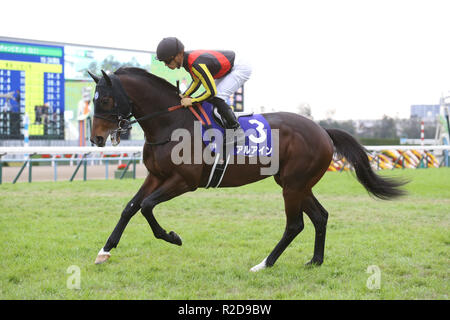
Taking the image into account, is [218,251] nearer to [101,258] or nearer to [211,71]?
[101,258]

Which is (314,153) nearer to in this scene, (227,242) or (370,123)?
(227,242)

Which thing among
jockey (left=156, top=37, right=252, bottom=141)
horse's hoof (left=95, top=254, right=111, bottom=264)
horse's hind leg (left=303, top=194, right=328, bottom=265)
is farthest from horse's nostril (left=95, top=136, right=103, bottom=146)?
horse's hind leg (left=303, top=194, right=328, bottom=265)

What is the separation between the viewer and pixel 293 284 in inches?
142

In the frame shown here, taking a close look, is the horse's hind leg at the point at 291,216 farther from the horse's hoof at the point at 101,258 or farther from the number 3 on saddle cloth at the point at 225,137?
the horse's hoof at the point at 101,258

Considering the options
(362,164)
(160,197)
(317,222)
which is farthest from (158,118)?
(362,164)

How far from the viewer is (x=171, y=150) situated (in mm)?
3857

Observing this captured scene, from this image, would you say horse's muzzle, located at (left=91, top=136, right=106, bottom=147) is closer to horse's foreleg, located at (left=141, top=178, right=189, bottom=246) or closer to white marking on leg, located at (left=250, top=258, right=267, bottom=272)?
horse's foreleg, located at (left=141, top=178, right=189, bottom=246)

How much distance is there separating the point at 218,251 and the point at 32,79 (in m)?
16.9

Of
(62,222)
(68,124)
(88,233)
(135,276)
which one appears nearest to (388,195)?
(135,276)

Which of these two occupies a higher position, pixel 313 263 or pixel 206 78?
pixel 206 78

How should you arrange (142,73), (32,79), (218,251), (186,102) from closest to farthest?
(186,102) → (142,73) → (218,251) → (32,79)

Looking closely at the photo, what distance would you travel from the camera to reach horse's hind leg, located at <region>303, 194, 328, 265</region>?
426 centimetres

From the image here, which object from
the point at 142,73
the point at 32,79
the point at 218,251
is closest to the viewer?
the point at 142,73

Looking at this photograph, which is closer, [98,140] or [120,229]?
[98,140]
